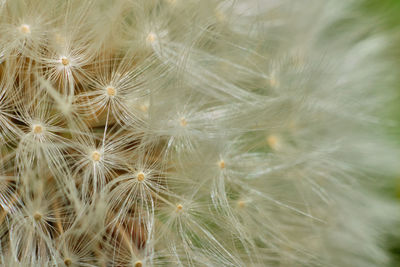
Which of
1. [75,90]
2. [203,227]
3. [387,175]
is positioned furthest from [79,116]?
[387,175]

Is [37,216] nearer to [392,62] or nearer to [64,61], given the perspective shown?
[64,61]

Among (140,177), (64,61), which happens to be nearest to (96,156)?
(140,177)

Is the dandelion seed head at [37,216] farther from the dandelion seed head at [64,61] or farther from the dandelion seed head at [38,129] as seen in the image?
the dandelion seed head at [64,61]

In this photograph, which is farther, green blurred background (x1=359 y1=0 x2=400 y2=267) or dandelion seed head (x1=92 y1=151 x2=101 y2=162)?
green blurred background (x1=359 y1=0 x2=400 y2=267)

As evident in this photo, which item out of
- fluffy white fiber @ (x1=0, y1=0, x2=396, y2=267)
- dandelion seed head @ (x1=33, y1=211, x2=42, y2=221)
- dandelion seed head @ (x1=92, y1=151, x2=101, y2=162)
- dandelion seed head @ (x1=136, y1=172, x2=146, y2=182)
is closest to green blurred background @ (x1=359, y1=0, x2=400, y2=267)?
fluffy white fiber @ (x1=0, y1=0, x2=396, y2=267)

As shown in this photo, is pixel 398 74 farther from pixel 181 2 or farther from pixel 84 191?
pixel 84 191

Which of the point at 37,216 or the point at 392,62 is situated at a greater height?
the point at 392,62

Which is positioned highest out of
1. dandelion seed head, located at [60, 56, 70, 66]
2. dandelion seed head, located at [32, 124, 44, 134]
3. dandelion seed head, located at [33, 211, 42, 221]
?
dandelion seed head, located at [60, 56, 70, 66]

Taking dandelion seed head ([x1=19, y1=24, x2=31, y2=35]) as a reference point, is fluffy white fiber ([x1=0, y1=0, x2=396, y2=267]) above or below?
below

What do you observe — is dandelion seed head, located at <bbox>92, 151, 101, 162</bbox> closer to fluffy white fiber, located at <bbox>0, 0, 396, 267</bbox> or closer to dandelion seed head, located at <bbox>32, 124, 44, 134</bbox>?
fluffy white fiber, located at <bbox>0, 0, 396, 267</bbox>

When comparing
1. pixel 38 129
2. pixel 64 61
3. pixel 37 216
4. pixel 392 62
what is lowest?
pixel 37 216
